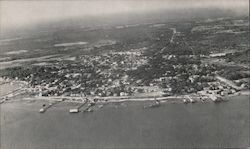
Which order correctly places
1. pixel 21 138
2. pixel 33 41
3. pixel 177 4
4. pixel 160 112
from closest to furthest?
pixel 21 138 < pixel 160 112 < pixel 33 41 < pixel 177 4

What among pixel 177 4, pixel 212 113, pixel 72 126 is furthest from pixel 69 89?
pixel 177 4

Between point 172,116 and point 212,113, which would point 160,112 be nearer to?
point 172,116

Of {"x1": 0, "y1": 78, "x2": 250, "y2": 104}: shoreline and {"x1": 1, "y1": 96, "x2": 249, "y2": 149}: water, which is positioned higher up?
{"x1": 0, "y1": 78, "x2": 250, "y2": 104}: shoreline

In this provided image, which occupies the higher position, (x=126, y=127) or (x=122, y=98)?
(x=122, y=98)

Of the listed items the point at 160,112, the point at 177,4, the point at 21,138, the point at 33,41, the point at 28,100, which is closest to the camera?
the point at 21,138

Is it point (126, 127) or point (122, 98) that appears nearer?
point (126, 127)

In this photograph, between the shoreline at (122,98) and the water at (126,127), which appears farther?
the shoreline at (122,98)

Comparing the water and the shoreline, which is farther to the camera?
the shoreline

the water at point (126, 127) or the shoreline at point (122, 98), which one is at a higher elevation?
the shoreline at point (122, 98)
